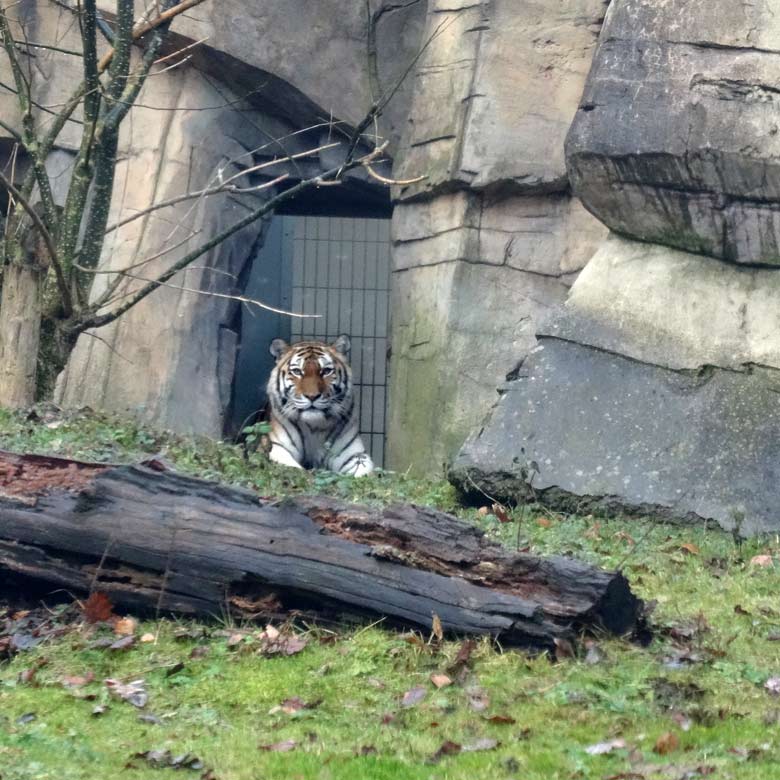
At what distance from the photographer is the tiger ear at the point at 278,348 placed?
12.5m

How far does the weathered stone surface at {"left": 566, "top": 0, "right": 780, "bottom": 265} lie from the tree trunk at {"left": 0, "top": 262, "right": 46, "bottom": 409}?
3.17m

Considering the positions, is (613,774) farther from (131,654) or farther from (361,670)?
(131,654)

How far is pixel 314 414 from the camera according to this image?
12023 mm

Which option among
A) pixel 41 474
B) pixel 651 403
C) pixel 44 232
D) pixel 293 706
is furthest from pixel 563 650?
pixel 44 232

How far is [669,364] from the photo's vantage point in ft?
26.7

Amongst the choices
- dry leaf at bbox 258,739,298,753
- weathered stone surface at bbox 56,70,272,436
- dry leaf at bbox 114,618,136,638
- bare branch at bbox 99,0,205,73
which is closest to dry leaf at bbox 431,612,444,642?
dry leaf at bbox 258,739,298,753

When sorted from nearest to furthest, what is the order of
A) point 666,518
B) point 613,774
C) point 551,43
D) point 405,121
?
point 613,774 < point 666,518 < point 551,43 < point 405,121

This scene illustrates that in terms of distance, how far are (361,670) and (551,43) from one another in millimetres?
6403

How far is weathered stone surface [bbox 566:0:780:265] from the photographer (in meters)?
7.98

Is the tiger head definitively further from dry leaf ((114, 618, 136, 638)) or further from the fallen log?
dry leaf ((114, 618, 136, 638))

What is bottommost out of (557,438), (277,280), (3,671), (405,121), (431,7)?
(3,671)

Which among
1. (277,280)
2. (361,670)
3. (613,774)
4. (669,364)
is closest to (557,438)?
(669,364)

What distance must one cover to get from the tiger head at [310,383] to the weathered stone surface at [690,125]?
412cm

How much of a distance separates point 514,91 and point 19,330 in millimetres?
3905
